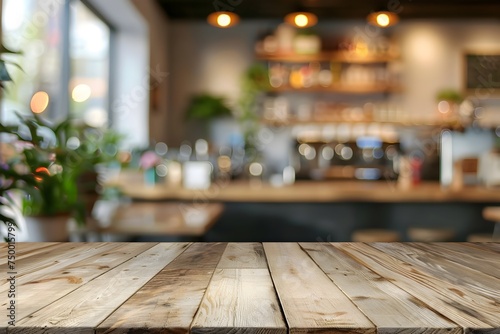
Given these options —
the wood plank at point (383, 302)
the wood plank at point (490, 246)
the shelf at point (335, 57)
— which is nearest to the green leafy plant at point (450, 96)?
the shelf at point (335, 57)

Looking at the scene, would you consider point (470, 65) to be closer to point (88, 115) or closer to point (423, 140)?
point (423, 140)

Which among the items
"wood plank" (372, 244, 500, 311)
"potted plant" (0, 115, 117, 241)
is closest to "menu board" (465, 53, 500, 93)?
"potted plant" (0, 115, 117, 241)

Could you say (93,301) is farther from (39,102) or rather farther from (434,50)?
(434,50)

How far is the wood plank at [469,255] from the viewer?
1105 millimetres

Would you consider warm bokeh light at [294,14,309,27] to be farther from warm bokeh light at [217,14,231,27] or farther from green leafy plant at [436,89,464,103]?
green leafy plant at [436,89,464,103]

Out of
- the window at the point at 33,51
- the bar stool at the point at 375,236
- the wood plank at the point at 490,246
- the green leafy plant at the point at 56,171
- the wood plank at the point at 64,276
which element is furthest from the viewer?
the bar stool at the point at 375,236

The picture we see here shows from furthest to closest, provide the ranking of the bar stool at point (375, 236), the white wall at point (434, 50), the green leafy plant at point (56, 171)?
1. the white wall at point (434, 50)
2. the bar stool at point (375, 236)
3. the green leafy plant at point (56, 171)

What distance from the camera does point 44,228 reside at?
2.26 m

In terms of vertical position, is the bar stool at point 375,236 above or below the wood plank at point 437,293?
below

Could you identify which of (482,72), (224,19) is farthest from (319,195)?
(482,72)

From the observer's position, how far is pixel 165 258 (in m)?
1.19

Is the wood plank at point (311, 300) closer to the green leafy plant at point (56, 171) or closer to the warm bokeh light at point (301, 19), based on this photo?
the green leafy plant at point (56, 171)

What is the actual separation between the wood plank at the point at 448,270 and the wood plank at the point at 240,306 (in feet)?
1.15

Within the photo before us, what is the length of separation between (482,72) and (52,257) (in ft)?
21.0
